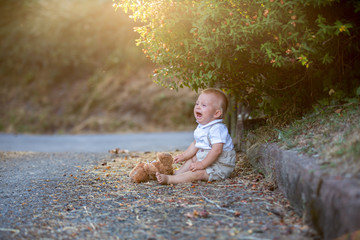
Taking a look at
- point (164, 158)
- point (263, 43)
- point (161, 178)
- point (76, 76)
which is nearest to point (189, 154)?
point (164, 158)

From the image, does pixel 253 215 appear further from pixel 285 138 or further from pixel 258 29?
pixel 258 29

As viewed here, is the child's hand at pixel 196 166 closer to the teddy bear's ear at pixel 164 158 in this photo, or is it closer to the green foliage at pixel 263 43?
the teddy bear's ear at pixel 164 158

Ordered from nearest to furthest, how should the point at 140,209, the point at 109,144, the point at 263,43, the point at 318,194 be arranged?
the point at 318,194, the point at 140,209, the point at 263,43, the point at 109,144

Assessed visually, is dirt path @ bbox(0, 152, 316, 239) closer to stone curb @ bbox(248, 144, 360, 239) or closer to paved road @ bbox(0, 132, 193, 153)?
stone curb @ bbox(248, 144, 360, 239)

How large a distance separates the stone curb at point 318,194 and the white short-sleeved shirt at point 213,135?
0.72 meters

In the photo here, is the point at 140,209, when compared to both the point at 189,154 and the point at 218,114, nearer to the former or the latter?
the point at 189,154

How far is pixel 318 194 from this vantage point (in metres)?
2.12

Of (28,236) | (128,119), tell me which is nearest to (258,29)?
(28,236)

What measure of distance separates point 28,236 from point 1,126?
556 inches

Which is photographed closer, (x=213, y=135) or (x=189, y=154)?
(x=213, y=135)

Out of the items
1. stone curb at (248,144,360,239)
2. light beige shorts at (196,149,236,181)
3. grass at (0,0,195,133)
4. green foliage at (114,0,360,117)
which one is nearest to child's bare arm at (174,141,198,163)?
light beige shorts at (196,149,236,181)

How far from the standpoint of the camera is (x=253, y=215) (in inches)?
102

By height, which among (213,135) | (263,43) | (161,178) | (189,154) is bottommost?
(161,178)

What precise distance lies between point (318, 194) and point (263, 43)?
1.90m
